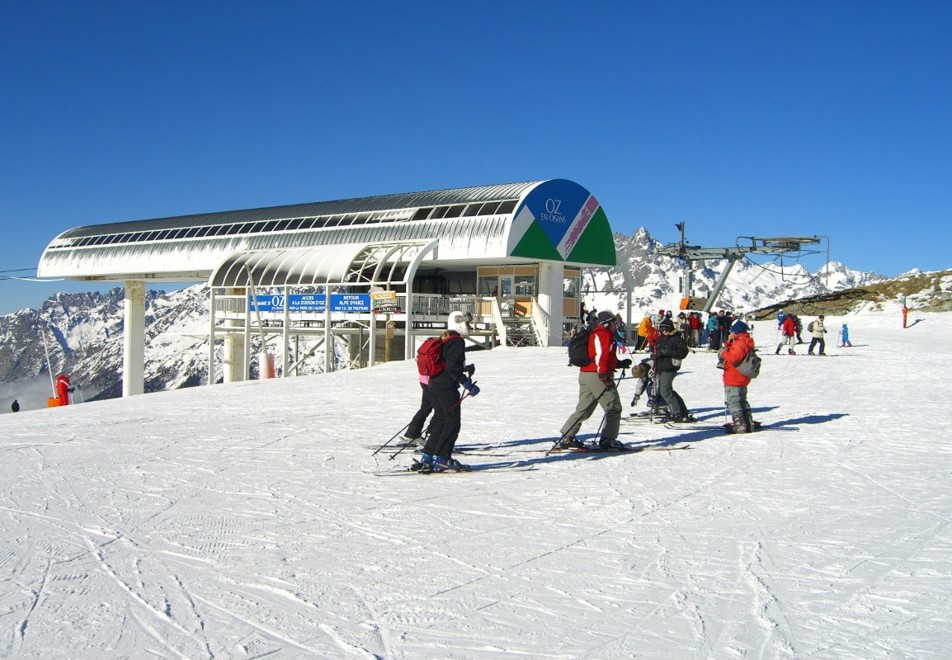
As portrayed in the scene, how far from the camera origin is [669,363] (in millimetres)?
11992

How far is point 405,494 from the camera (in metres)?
7.51

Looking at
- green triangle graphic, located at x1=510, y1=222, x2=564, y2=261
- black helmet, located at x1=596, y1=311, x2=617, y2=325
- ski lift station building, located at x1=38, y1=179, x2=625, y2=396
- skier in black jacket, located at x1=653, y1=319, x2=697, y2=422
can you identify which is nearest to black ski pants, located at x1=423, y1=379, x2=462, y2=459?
black helmet, located at x1=596, y1=311, x2=617, y2=325

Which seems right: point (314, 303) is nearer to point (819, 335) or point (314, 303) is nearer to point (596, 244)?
point (596, 244)

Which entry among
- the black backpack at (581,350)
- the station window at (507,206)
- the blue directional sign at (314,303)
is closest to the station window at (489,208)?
the station window at (507,206)

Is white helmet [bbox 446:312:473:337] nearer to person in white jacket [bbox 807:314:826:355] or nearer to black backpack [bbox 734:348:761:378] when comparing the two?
black backpack [bbox 734:348:761:378]

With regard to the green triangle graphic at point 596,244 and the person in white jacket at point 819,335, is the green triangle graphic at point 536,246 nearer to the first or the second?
the green triangle graphic at point 596,244

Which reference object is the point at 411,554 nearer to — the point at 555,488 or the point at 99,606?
the point at 99,606

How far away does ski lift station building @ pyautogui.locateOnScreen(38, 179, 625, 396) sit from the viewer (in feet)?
97.4

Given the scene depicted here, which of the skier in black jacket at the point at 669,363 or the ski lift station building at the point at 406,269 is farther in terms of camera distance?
the ski lift station building at the point at 406,269

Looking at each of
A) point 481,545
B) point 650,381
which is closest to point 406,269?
point 650,381

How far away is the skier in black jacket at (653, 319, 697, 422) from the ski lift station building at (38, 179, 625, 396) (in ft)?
52.9

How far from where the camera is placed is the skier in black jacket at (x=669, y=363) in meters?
11.9

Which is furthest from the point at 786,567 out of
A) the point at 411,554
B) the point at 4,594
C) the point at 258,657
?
the point at 4,594

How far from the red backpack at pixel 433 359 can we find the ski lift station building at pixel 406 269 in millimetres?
18916
